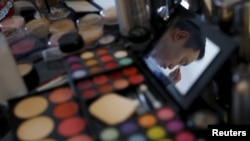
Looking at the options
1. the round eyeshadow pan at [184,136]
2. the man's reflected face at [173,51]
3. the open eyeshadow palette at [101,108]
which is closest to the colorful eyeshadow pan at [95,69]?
the open eyeshadow palette at [101,108]

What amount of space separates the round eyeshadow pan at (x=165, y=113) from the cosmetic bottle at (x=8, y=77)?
0.92ft

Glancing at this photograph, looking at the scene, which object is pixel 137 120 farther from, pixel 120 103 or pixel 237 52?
pixel 237 52

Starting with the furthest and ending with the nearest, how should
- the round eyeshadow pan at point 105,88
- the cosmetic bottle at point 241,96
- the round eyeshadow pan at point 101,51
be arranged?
the round eyeshadow pan at point 101,51 → the round eyeshadow pan at point 105,88 → the cosmetic bottle at point 241,96

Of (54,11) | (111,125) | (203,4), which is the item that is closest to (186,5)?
(203,4)

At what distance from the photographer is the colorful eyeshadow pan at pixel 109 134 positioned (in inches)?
19.0

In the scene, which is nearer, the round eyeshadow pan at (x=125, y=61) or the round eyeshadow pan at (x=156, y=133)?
the round eyeshadow pan at (x=156, y=133)

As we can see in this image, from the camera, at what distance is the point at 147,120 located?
50 cm

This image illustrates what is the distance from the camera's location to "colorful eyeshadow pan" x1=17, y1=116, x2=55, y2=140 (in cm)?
54

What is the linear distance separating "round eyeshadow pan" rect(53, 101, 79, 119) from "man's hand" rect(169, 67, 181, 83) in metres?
0.17

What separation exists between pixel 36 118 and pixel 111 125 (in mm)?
150

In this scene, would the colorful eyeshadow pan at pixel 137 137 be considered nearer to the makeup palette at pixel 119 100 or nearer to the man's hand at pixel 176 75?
the makeup palette at pixel 119 100

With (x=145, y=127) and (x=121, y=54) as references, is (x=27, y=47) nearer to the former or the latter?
(x=121, y=54)

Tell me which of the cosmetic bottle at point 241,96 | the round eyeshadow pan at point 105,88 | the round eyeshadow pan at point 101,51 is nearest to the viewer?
the cosmetic bottle at point 241,96

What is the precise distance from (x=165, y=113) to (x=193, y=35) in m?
0.15
